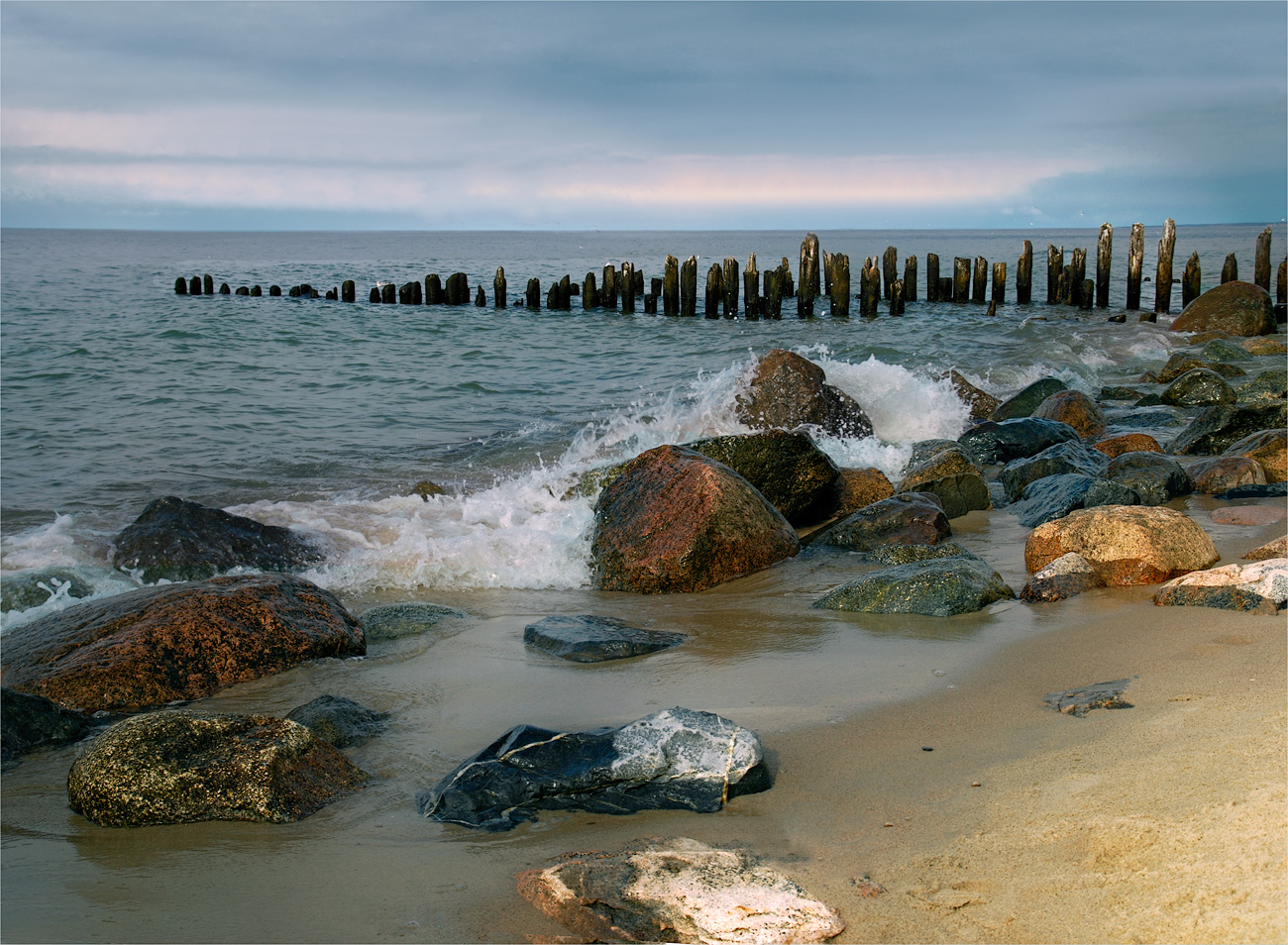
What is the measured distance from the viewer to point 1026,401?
11172mm

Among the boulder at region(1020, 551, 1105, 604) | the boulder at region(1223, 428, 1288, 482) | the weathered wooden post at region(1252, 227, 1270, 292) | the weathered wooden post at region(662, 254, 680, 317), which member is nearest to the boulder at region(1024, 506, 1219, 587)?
the boulder at region(1020, 551, 1105, 604)

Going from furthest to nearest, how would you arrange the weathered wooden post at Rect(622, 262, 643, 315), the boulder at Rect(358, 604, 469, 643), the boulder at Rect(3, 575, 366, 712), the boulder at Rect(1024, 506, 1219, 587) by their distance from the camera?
the weathered wooden post at Rect(622, 262, 643, 315) < the boulder at Rect(358, 604, 469, 643) < the boulder at Rect(1024, 506, 1219, 587) < the boulder at Rect(3, 575, 366, 712)

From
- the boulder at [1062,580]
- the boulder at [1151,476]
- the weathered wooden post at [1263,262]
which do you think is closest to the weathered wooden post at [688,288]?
the weathered wooden post at [1263,262]

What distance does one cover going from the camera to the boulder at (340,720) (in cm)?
368

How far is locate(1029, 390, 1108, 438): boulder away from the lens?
33.1 feet

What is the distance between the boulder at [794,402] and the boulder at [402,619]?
510 cm

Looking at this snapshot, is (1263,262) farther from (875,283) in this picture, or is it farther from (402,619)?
(402,619)

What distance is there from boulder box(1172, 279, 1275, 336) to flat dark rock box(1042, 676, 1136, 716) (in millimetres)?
18498

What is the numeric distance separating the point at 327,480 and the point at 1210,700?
822 centimetres

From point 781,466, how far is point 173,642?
440 cm

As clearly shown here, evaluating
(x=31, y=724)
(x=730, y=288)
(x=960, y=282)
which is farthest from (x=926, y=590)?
(x=960, y=282)

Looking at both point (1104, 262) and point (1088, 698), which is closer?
point (1088, 698)

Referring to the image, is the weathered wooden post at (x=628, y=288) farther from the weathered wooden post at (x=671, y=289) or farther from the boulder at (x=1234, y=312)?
the boulder at (x=1234, y=312)

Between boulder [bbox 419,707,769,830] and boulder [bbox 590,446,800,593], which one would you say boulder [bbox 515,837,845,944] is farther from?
boulder [bbox 590,446,800,593]
